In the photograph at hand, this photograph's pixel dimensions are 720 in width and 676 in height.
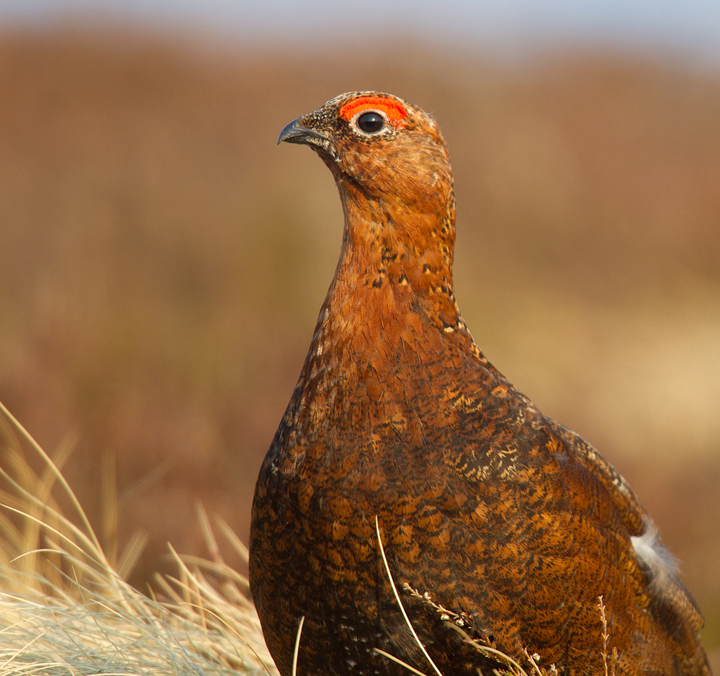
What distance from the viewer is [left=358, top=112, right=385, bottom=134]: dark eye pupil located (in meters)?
2.60

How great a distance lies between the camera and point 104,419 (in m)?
7.40

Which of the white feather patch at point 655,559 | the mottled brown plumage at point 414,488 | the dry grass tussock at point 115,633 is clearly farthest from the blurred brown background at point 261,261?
the white feather patch at point 655,559

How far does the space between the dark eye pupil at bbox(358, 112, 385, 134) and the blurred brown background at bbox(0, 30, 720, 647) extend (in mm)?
3680

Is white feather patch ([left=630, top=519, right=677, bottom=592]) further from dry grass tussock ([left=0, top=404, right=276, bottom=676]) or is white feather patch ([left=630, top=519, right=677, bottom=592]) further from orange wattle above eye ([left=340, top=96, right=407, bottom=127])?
orange wattle above eye ([left=340, top=96, right=407, bottom=127])

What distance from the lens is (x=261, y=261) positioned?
9.36 m

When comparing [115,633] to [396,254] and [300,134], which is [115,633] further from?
[300,134]

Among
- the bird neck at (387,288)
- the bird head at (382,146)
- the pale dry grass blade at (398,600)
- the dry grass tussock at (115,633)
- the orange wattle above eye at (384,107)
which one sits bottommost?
the dry grass tussock at (115,633)

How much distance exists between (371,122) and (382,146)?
0.10 meters

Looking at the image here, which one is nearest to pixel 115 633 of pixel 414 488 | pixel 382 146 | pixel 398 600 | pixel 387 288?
pixel 398 600

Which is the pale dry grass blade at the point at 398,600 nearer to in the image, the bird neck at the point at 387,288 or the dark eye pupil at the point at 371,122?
the bird neck at the point at 387,288

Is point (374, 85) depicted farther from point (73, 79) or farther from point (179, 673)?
point (179, 673)

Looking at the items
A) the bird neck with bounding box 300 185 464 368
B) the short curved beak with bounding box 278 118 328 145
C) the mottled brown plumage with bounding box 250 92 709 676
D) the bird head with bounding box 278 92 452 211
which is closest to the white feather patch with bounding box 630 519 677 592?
the mottled brown plumage with bounding box 250 92 709 676

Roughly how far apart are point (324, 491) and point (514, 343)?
7098mm

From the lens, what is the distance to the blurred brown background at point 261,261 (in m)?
7.45
